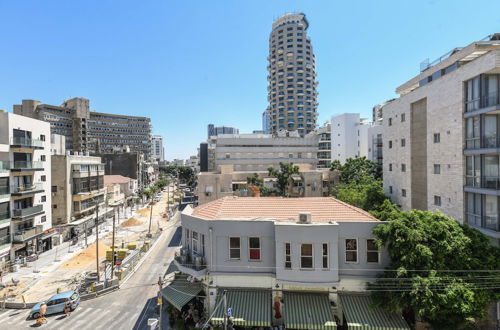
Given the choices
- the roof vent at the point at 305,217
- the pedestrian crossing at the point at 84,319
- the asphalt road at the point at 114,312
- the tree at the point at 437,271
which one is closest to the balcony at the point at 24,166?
the pedestrian crossing at the point at 84,319

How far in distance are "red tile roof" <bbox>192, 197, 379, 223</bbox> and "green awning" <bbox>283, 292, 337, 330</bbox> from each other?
537cm

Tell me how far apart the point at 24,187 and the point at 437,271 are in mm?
48112

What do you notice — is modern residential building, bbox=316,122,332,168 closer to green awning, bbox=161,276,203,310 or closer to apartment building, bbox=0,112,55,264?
apartment building, bbox=0,112,55,264

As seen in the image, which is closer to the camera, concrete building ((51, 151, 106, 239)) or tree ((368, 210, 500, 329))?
tree ((368, 210, 500, 329))

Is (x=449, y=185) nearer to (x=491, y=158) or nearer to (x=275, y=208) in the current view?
(x=491, y=158)

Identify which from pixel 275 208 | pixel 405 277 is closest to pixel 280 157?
pixel 275 208

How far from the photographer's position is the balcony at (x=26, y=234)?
113ft

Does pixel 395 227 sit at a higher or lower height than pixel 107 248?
higher

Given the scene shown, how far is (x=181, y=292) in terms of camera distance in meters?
20.8

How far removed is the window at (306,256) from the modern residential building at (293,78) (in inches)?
4047

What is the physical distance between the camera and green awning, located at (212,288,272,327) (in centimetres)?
1738

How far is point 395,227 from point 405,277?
303cm

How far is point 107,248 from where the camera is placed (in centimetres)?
4150

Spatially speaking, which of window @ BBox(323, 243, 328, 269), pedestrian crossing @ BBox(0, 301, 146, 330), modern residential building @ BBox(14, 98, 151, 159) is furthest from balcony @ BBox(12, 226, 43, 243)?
modern residential building @ BBox(14, 98, 151, 159)
